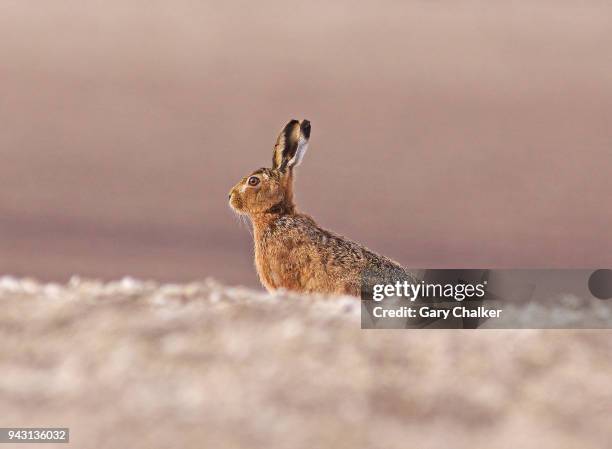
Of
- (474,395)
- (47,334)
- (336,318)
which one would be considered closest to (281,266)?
(336,318)

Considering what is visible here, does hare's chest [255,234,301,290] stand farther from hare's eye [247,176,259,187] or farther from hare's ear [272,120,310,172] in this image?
hare's ear [272,120,310,172]

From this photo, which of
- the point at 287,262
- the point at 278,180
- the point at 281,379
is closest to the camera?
the point at 281,379

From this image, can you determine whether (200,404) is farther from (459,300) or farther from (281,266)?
(281,266)

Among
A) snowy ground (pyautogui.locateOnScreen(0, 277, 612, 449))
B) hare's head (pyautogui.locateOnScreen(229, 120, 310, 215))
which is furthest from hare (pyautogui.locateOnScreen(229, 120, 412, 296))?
snowy ground (pyautogui.locateOnScreen(0, 277, 612, 449))

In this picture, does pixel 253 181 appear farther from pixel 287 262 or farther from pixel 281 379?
pixel 281 379

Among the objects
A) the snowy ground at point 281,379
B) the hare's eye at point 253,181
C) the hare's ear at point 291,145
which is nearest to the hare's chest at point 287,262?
the hare's eye at point 253,181

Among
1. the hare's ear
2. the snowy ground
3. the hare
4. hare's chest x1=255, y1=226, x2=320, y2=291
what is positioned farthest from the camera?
the hare's ear

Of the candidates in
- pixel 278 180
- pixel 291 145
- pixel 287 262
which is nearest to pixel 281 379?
pixel 287 262
